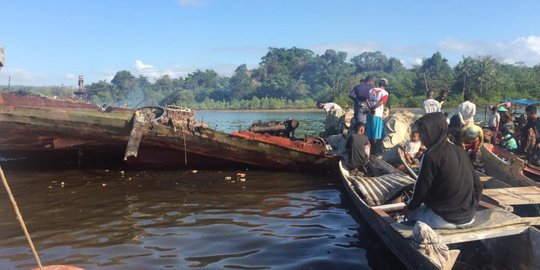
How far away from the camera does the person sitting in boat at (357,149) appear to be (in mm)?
8648

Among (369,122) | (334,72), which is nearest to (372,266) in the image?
(369,122)

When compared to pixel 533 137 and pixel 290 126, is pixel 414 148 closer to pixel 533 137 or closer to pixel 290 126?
pixel 533 137

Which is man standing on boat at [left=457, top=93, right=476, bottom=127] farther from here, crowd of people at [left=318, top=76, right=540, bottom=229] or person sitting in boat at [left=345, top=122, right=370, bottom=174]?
person sitting in boat at [left=345, top=122, right=370, bottom=174]

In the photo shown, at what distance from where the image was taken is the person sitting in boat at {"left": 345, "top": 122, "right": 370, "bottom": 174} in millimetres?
8648

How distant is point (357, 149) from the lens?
868cm

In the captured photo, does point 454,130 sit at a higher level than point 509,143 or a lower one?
higher

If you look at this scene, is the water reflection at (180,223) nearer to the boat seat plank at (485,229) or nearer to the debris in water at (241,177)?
the debris in water at (241,177)

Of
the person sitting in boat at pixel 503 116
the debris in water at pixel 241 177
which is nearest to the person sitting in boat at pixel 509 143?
the person sitting in boat at pixel 503 116

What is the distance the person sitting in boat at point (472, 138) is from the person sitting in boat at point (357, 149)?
187 centimetres

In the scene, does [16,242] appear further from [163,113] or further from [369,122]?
[369,122]

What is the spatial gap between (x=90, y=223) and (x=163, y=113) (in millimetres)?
4413

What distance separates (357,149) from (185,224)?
12.9 feet

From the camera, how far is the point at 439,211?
416cm

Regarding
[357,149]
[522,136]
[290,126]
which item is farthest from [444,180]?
[290,126]
